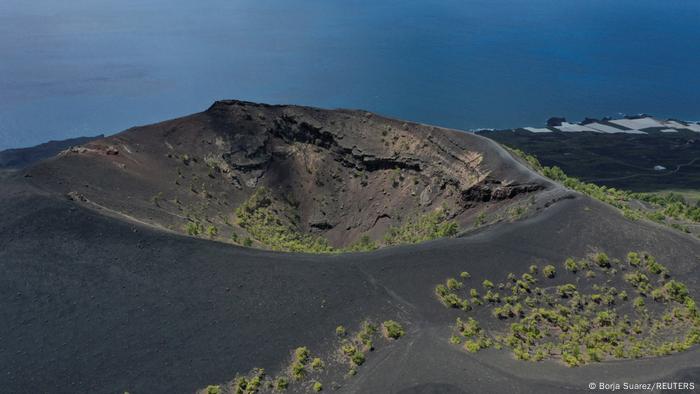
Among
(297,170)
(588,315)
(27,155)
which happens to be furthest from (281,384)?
(27,155)

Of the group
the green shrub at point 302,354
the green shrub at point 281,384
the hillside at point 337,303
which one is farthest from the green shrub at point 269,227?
the green shrub at point 281,384

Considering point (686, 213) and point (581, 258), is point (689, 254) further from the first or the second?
point (686, 213)

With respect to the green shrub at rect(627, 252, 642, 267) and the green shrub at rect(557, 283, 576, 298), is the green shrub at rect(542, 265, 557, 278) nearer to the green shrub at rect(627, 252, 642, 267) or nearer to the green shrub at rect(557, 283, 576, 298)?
the green shrub at rect(557, 283, 576, 298)

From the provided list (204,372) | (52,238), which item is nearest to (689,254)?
(204,372)

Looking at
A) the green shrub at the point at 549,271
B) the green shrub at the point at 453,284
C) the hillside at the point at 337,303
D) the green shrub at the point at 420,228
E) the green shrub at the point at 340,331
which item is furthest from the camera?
→ the green shrub at the point at 420,228

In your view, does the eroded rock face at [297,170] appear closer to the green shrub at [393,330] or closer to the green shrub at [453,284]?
the green shrub at [453,284]

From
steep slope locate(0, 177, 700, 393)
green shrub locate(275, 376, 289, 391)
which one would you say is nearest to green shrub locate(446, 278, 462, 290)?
steep slope locate(0, 177, 700, 393)

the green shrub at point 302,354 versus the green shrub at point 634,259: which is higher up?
the green shrub at point 302,354
